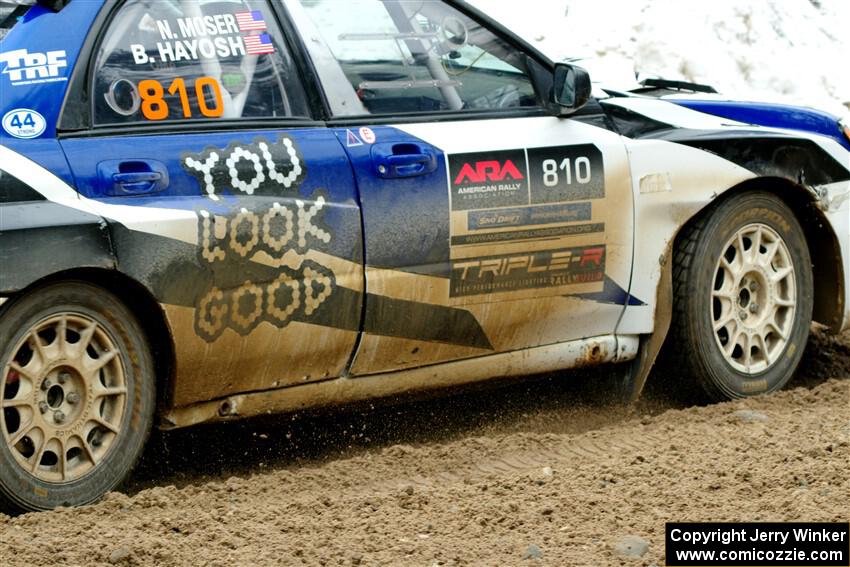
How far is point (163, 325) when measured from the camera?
497cm

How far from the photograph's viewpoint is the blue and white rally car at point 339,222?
4.77 metres

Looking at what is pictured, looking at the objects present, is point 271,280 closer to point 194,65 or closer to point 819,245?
point 194,65

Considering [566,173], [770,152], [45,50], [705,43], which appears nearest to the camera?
[45,50]

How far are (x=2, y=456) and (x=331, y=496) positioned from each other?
3.59 feet

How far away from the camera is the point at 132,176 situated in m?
4.82

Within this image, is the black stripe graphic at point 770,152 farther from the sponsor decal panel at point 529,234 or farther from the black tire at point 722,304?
the sponsor decal panel at point 529,234

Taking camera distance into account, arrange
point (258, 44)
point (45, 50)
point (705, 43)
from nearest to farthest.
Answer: point (45, 50), point (258, 44), point (705, 43)

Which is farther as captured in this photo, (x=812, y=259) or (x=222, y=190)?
(x=812, y=259)

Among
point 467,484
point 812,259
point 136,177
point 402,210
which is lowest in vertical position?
point 467,484

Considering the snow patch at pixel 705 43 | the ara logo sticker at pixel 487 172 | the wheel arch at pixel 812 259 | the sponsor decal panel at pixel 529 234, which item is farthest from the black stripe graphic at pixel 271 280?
the snow patch at pixel 705 43

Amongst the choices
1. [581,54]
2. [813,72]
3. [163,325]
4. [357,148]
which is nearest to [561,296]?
[357,148]

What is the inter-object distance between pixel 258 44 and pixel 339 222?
70 centimetres

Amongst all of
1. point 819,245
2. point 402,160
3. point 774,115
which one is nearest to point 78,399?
point 402,160

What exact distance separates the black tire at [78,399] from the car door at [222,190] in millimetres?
149
